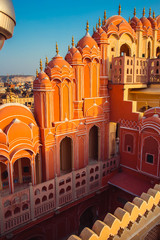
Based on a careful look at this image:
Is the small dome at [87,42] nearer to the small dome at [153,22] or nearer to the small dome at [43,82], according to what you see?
the small dome at [43,82]

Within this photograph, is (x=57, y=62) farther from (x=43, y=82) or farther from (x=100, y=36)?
(x=100, y=36)

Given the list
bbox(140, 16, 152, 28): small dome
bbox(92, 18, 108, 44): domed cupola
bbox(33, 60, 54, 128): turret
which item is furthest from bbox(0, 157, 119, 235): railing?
bbox(140, 16, 152, 28): small dome

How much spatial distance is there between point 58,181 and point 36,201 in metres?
1.27

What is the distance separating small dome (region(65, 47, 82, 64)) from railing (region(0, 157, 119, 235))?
5.57 meters

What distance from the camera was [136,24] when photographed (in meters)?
12.5

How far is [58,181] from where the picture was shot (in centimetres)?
862

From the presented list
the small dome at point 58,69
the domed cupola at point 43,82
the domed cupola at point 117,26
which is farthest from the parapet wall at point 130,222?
the domed cupola at point 117,26

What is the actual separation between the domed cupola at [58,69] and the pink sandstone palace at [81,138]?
0.16 ft

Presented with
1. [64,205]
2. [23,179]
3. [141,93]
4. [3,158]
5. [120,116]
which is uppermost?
[141,93]

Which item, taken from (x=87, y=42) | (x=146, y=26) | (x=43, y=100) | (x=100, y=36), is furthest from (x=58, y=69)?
(x=146, y=26)

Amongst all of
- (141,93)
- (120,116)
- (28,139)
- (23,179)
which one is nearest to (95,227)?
(28,139)

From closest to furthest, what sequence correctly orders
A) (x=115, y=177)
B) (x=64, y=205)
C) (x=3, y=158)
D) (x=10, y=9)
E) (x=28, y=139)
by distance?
(x=10, y=9), (x=3, y=158), (x=28, y=139), (x=64, y=205), (x=115, y=177)

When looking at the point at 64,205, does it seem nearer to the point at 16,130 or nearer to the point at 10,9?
the point at 16,130

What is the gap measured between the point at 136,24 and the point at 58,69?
6.93m
